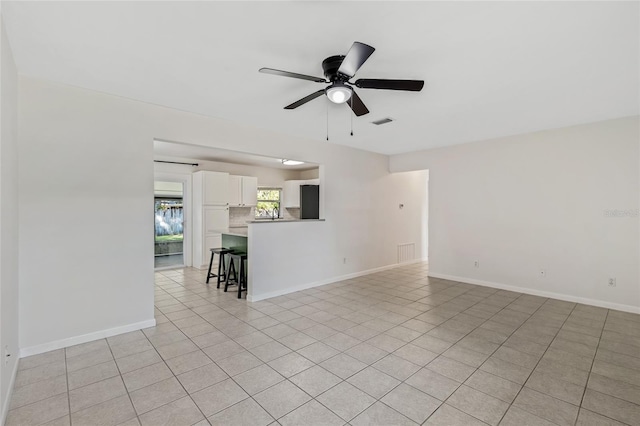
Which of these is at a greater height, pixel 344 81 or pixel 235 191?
pixel 344 81

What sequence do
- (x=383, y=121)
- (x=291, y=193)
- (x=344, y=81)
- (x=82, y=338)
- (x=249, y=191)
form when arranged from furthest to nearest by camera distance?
(x=291, y=193)
(x=249, y=191)
(x=383, y=121)
(x=82, y=338)
(x=344, y=81)

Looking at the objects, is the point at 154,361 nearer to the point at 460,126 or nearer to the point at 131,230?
the point at 131,230

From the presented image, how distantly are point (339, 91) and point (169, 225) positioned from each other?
6.19 m

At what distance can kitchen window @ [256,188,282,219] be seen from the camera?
802cm

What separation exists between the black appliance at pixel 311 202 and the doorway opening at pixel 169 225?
336 centimetres

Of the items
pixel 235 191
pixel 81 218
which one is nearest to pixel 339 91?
pixel 81 218

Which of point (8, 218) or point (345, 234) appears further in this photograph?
point (345, 234)

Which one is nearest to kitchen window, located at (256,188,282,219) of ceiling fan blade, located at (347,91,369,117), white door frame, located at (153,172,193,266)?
white door frame, located at (153,172,193,266)

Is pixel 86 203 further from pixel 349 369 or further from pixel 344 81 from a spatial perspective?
pixel 349 369

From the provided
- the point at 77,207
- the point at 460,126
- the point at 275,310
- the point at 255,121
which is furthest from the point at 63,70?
the point at 460,126

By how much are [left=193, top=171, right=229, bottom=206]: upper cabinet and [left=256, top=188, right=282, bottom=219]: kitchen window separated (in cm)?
133

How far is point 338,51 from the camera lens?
2.25m

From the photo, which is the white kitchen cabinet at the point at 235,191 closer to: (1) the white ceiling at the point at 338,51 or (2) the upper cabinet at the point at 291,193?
(2) the upper cabinet at the point at 291,193

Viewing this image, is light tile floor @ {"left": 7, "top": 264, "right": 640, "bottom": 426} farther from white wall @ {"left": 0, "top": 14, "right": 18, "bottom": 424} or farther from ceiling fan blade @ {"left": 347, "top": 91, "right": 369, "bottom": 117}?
ceiling fan blade @ {"left": 347, "top": 91, "right": 369, "bottom": 117}
